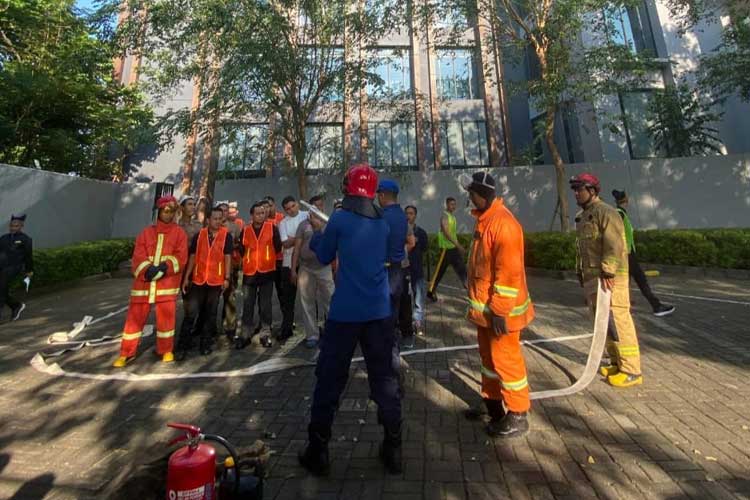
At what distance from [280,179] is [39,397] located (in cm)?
1215

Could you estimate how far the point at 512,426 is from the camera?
3.00 meters

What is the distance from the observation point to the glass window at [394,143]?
18.4m

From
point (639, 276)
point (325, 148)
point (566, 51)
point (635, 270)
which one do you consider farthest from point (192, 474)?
point (325, 148)

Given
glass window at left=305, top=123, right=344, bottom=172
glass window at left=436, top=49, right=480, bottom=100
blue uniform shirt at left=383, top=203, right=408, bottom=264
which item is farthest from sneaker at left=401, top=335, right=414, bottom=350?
glass window at left=436, top=49, right=480, bottom=100

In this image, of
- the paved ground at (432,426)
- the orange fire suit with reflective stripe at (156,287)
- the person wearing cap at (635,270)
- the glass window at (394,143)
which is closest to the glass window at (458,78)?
the glass window at (394,143)

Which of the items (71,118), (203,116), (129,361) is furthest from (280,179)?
(129,361)

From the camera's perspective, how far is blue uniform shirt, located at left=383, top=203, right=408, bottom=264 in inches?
162

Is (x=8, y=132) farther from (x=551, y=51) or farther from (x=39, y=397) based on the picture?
(x=551, y=51)

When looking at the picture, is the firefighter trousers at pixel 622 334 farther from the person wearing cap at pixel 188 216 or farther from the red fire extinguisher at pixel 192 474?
the person wearing cap at pixel 188 216

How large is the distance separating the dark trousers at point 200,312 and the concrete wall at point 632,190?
32.3ft

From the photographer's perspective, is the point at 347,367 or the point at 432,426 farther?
the point at 432,426

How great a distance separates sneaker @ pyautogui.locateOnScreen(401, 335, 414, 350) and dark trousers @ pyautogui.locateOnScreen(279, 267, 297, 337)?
1.72 metres

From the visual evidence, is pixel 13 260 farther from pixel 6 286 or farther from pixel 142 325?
pixel 142 325

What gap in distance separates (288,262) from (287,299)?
558mm
